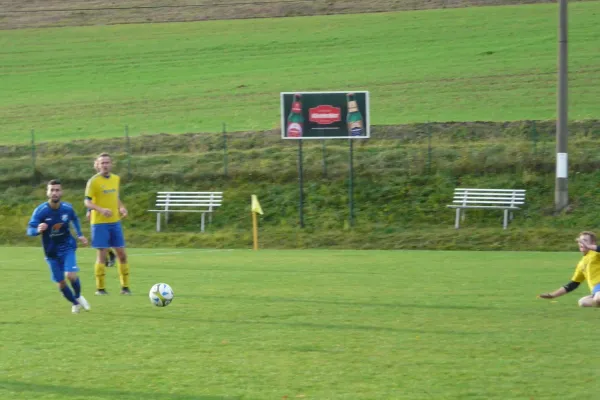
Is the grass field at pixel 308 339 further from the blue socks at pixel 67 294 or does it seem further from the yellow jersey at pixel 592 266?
the yellow jersey at pixel 592 266

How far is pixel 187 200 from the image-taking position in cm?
3153

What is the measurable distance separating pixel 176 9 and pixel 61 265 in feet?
154

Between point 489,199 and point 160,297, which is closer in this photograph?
point 160,297

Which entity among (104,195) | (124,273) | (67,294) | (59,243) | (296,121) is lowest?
(124,273)

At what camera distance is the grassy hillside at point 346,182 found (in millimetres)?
27516

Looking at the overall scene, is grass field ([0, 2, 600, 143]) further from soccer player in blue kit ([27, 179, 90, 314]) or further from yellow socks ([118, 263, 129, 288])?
soccer player in blue kit ([27, 179, 90, 314])

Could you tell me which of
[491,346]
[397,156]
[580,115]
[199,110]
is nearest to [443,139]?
[397,156]

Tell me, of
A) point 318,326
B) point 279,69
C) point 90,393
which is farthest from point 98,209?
point 279,69

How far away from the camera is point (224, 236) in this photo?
28219 millimetres

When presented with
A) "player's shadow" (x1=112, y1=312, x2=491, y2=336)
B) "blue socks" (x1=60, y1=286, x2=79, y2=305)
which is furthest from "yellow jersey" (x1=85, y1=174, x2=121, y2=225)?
"player's shadow" (x1=112, y1=312, x2=491, y2=336)

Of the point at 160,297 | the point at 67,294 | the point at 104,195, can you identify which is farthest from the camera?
the point at 104,195

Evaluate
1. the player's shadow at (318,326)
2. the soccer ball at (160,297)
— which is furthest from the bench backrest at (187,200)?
the player's shadow at (318,326)

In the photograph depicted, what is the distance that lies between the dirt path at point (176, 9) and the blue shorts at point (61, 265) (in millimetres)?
44857

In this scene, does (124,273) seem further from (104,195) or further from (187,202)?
(187,202)
